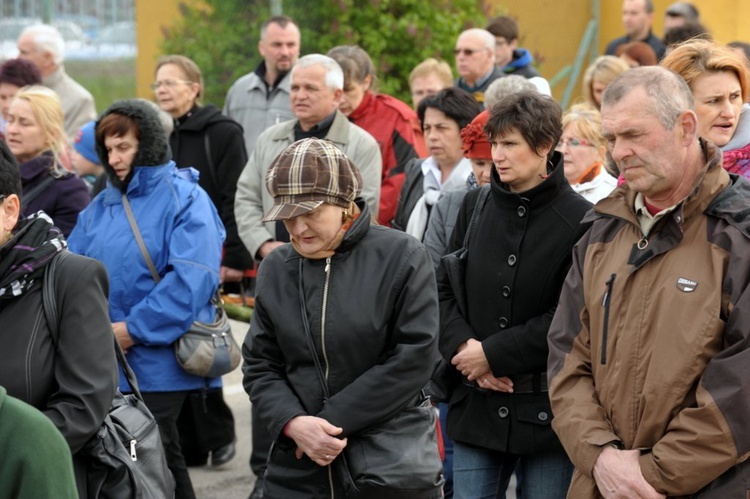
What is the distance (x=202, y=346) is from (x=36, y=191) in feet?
4.67

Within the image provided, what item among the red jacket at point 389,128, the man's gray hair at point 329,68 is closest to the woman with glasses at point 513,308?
the man's gray hair at point 329,68

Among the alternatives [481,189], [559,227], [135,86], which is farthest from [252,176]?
[135,86]

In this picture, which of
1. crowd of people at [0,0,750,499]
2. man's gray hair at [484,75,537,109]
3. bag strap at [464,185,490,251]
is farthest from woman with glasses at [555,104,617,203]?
bag strap at [464,185,490,251]

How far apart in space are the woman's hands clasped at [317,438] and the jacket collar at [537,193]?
117 cm

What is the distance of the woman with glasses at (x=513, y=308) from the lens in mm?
4328

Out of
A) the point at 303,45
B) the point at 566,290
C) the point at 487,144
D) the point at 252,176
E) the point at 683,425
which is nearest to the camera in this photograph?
the point at 683,425

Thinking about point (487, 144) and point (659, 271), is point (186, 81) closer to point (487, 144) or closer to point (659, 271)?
point (487, 144)

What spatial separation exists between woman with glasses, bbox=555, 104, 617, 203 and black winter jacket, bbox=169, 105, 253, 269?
268 centimetres

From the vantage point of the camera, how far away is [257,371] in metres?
4.07

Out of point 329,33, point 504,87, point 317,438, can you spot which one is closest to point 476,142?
point 504,87

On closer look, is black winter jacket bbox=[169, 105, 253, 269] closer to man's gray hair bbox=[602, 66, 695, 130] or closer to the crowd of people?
the crowd of people

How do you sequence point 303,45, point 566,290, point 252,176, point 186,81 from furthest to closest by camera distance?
point 303,45
point 186,81
point 252,176
point 566,290

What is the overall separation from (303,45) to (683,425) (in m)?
8.65

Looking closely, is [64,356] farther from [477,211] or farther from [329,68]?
[329,68]
